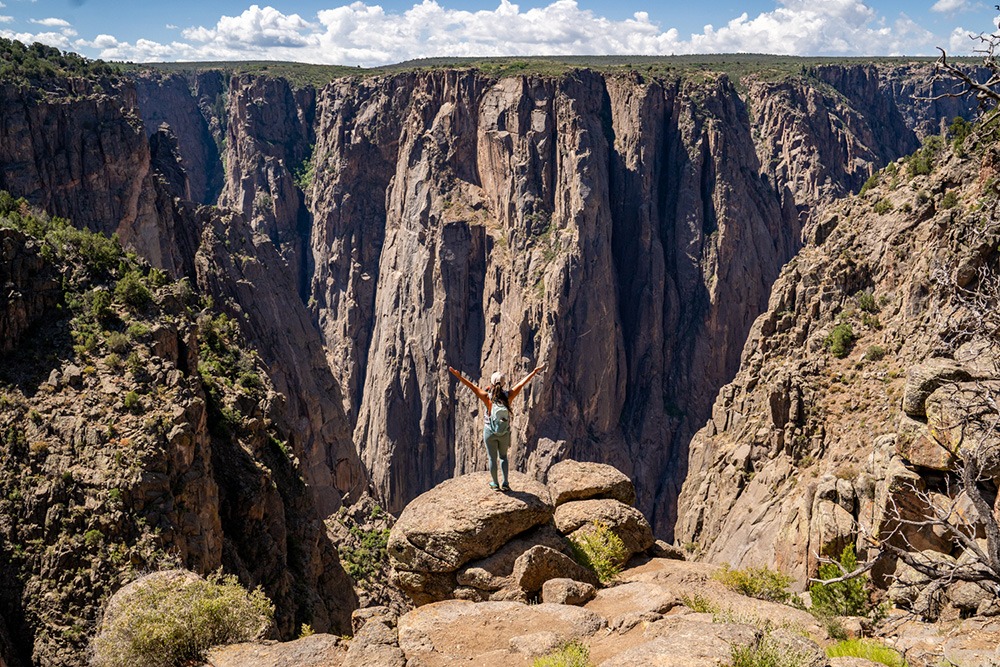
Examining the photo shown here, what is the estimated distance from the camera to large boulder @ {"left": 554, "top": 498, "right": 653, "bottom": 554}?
59.2 feet

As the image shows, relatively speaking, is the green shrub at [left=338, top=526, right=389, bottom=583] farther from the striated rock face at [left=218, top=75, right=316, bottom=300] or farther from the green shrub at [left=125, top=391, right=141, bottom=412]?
the striated rock face at [left=218, top=75, right=316, bottom=300]

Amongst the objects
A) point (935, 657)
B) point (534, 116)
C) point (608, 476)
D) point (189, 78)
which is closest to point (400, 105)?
point (534, 116)

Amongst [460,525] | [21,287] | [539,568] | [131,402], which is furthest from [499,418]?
[21,287]

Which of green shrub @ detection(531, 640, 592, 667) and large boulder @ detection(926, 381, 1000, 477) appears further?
large boulder @ detection(926, 381, 1000, 477)

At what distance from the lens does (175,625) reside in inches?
522

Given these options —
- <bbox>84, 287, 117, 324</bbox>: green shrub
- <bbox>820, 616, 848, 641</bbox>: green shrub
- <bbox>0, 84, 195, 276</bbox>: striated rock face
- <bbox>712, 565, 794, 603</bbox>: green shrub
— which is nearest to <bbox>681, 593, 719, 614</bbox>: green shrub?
<bbox>820, 616, 848, 641</bbox>: green shrub

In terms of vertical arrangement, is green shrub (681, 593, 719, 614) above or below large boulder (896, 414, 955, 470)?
below

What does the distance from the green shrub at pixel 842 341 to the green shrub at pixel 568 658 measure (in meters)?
22.7

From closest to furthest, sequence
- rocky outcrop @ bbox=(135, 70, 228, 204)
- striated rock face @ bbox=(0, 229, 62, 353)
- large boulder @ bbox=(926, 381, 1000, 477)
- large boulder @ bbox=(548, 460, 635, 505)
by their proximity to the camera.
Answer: large boulder @ bbox=(926, 381, 1000, 477) < large boulder @ bbox=(548, 460, 635, 505) < striated rock face @ bbox=(0, 229, 62, 353) < rocky outcrop @ bbox=(135, 70, 228, 204)

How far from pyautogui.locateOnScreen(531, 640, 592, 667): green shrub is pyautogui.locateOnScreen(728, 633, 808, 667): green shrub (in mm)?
2001

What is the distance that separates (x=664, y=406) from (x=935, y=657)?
6286 cm

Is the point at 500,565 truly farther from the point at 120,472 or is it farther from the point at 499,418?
the point at 120,472

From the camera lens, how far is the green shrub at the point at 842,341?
101 ft

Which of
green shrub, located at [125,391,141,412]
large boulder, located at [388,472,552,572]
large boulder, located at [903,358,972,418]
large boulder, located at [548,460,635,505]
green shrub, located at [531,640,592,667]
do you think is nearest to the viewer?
green shrub, located at [531,640,592,667]
